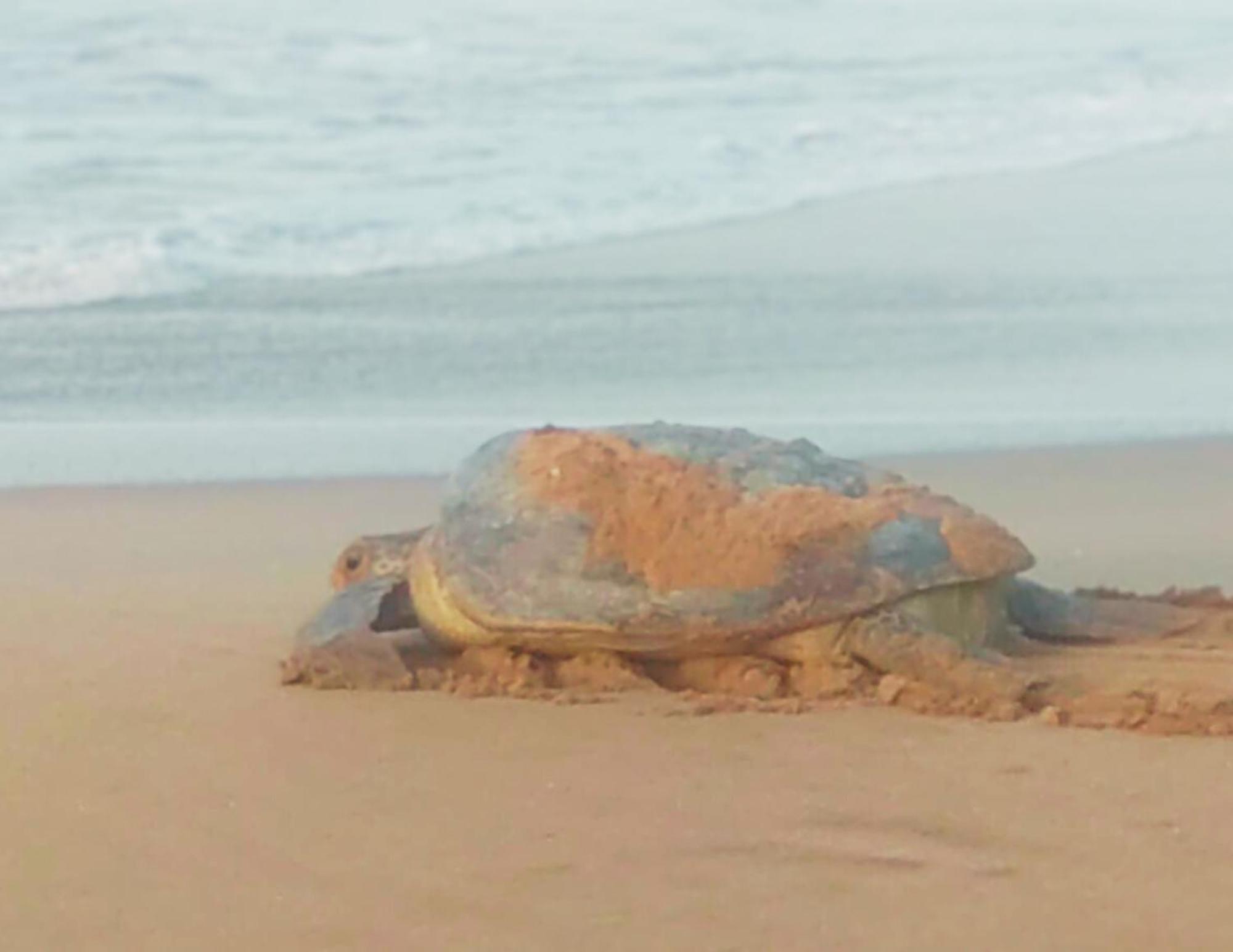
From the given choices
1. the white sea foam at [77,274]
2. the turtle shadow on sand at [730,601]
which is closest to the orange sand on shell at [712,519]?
the turtle shadow on sand at [730,601]

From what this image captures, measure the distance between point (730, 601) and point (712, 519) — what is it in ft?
0.61

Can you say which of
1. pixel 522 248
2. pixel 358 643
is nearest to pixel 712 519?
pixel 358 643

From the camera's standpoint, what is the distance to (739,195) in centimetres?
1108

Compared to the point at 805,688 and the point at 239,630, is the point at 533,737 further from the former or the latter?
the point at 239,630

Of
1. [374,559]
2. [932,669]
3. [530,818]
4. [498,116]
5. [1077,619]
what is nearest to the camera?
[530,818]

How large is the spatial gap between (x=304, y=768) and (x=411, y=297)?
5.29 metres

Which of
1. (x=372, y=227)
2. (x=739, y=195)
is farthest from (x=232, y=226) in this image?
(x=739, y=195)

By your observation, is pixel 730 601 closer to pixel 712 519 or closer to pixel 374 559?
pixel 712 519

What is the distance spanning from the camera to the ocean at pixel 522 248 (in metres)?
6.92

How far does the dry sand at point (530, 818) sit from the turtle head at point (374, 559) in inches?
7.2

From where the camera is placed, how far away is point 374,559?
4.51 m

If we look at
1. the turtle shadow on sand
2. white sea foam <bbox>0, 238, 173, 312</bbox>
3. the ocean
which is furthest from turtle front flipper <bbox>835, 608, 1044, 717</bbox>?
white sea foam <bbox>0, 238, 173, 312</bbox>

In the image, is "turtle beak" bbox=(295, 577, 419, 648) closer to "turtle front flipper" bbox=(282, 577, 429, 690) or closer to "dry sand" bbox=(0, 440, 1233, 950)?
"turtle front flipper" bbox=(282, 577, 429, 690)

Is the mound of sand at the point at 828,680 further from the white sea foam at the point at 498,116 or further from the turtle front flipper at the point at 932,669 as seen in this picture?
the white sea foam at the point at 498,116
